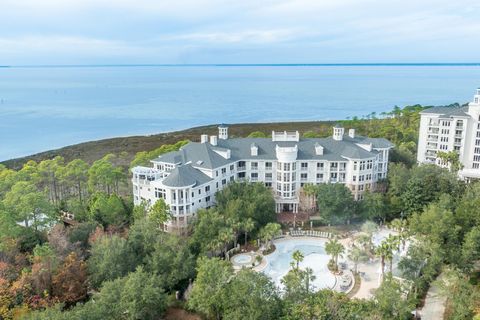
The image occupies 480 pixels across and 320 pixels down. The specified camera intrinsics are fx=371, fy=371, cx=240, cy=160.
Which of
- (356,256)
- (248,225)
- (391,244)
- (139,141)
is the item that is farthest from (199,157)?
(139,141)

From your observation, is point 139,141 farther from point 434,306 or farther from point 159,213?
point 434,306

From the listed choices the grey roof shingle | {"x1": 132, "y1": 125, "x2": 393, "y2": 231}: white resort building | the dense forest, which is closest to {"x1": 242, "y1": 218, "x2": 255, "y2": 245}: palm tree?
the dense forest

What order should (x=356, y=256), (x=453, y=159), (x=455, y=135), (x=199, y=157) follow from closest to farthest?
(x=356, y=256)
(x=199, y=157)
(x=453, y=159)
(x=455, y=135)

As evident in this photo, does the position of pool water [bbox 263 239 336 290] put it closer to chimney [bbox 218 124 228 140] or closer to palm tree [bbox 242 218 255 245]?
palm tree [bbox 242 218 255 245]

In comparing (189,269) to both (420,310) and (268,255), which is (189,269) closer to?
(268,255)

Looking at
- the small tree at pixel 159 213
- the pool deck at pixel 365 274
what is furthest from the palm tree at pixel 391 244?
the small tree at pixel 159 213

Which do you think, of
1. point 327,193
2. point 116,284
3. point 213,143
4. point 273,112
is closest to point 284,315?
point 116,284

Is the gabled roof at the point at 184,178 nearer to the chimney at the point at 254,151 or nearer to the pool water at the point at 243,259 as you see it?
the chimney at the point at 254,151
